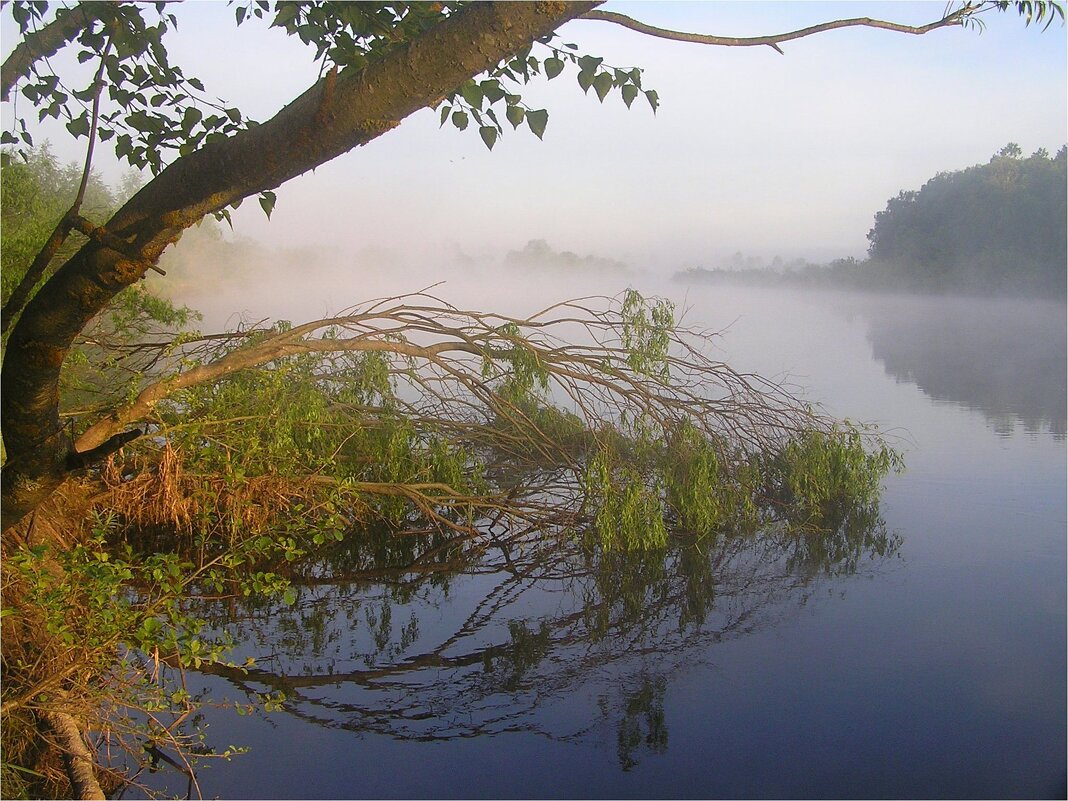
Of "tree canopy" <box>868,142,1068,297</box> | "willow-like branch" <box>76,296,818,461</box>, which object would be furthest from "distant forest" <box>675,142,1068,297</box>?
"willow-like branch" <box>76,296,818,461</box>

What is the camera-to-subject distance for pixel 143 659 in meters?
4.25

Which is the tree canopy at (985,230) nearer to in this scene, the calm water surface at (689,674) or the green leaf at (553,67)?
the calm water surface at (689,674)

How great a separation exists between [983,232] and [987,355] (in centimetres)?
1254

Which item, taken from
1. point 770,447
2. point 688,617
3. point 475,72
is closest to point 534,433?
point 770,447

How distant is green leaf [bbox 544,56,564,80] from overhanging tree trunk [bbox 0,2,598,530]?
18.4 inches

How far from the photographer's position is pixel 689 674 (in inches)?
172

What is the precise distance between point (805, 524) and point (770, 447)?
0.59m

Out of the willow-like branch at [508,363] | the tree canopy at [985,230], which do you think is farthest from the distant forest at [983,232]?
the willow-like branch at [508,363]

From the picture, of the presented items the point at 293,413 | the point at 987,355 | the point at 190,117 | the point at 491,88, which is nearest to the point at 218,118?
the point at 190,117

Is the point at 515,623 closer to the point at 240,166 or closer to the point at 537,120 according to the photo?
the point at 537,120

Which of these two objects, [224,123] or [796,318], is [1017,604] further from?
[796,318]

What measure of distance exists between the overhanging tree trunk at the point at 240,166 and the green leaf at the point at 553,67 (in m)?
0.47

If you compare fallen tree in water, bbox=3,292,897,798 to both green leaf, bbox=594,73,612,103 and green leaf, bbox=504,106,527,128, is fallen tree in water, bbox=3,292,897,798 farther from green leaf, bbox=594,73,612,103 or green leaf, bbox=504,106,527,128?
green leaf, bbox=594,73,612,103

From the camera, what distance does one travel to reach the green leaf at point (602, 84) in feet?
6.68
